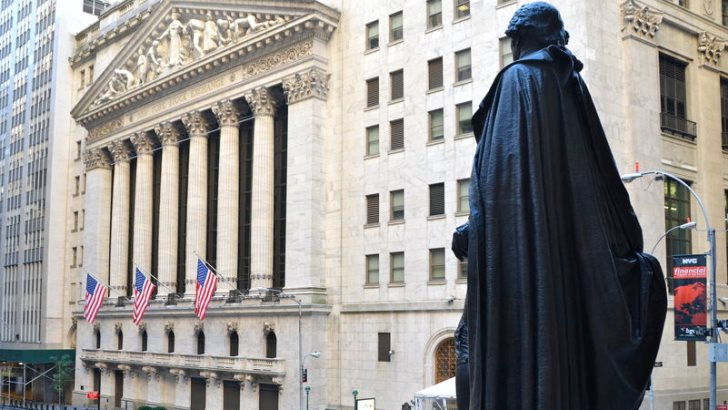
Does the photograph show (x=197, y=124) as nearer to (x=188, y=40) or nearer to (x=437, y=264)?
(x=188, y=40)

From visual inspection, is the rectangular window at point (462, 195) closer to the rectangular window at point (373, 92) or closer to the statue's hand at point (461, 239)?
the rectangular window at point (373, 92)

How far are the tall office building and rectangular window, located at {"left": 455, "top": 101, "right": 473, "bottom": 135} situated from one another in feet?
166

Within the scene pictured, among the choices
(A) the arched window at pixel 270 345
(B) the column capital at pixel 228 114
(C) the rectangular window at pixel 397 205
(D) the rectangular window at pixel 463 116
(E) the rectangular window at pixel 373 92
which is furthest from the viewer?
(B) the column capital at pixel 228 114

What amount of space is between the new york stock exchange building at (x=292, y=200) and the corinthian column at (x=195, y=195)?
4.4 inches

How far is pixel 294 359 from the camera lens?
4991 cm

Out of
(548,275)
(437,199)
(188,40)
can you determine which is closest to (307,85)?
(437,199)

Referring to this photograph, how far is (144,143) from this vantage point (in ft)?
224

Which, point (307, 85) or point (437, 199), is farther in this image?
point (307, 85)

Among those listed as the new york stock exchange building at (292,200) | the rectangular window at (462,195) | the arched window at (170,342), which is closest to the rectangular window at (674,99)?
the new york stock exchange building at (292,200)

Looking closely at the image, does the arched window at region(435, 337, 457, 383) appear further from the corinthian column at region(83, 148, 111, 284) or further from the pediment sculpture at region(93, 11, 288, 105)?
the corinthian column at region(83, 148, 111, 284)

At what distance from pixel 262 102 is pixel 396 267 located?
593 inches

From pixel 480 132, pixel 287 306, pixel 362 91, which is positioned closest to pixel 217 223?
pixel 287 306

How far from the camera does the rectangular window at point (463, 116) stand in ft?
147

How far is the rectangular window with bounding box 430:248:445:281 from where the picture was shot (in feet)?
149
